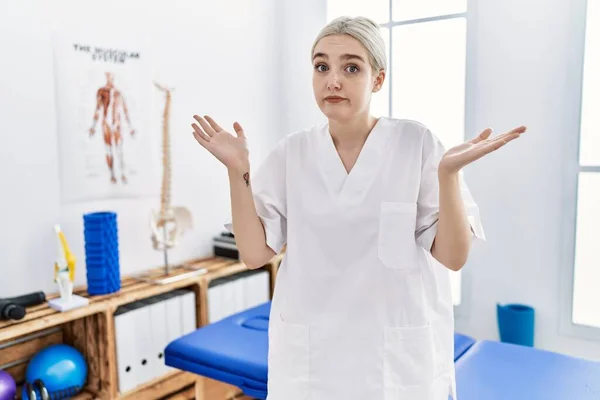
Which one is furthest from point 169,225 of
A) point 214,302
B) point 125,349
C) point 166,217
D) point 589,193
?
point 589,193

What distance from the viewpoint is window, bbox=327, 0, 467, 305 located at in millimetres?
2945

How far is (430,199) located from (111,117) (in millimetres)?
1828

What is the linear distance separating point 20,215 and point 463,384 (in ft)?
6.05

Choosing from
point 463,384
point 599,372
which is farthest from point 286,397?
point 599,372

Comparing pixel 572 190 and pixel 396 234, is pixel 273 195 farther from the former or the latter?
pixel 572 190

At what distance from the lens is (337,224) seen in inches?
46.5

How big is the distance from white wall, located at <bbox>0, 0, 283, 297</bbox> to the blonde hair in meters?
1.54

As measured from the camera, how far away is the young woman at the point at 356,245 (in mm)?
1167

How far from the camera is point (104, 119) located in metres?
2.48

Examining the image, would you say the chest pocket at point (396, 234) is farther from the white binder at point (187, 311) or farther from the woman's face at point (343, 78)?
the white binder at point (187, 311)

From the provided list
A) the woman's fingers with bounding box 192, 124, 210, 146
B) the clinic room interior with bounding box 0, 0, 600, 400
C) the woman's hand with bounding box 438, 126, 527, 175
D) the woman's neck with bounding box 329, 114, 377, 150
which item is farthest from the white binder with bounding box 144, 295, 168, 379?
the woman's hand with bounding box 438, 126, 527, 175

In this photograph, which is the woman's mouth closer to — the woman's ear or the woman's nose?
the woman's nose

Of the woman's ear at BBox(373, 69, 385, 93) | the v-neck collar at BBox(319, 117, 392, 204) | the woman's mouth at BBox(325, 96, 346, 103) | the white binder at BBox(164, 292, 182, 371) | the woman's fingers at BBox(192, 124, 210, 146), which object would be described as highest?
the woman's ear at BBox(373, 69, 385, 93)

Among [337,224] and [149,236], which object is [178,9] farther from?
[337,224]
